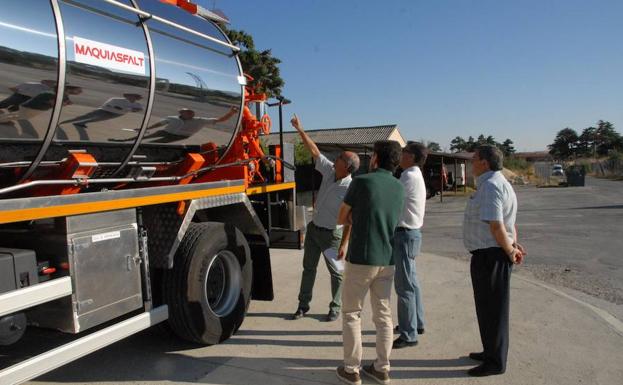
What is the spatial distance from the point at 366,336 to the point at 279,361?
101 cm

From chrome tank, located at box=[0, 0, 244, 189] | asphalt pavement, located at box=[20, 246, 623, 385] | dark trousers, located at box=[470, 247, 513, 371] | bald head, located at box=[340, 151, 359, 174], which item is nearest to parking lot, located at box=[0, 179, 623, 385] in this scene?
asphalt pavement, located at box=[20, 246, 623, 385]

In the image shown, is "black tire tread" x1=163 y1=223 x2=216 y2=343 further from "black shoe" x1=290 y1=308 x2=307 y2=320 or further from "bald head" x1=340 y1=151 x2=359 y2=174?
"bald head" x1=340 y1=151 x2=359 y2=174

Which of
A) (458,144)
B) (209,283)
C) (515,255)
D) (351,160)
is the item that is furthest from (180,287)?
(458,144)

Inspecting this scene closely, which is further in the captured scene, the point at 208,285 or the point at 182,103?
the point at 208,285

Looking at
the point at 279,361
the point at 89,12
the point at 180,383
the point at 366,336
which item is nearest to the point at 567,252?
the point at 366,336

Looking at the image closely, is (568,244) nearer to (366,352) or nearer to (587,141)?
(366,352)

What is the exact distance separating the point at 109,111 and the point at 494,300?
3153 millimetres

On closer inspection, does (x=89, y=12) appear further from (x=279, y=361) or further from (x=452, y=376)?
(x=452, y=376)

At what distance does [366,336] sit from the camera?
4918mm

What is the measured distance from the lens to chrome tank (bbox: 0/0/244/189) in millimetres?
2943

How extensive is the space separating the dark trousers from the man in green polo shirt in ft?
2.53

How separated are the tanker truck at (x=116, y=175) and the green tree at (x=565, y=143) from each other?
4846 inches

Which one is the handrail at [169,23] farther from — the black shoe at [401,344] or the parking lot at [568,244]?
the parking lot at [568,244]

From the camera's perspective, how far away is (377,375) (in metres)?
3.86
